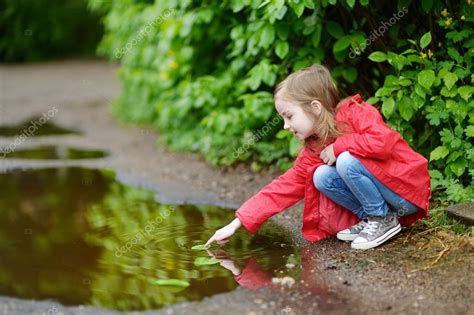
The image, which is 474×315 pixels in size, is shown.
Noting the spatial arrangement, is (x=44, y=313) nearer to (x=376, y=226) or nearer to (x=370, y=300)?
(x=370, y=300)

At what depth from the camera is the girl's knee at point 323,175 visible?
11.9ft

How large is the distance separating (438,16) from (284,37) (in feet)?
3.55

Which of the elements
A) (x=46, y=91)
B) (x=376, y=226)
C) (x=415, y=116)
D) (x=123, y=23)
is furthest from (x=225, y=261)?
(x=46, y=91)

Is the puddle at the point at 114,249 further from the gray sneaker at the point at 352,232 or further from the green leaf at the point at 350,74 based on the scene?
the green leaf at the point at 350,74

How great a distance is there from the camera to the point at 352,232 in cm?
377

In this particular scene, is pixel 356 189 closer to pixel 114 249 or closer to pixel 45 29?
pixel 114 249

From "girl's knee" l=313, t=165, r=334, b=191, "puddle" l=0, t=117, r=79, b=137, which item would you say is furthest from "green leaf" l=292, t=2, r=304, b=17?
"puddle" l=0, t=117, r=79, b=137

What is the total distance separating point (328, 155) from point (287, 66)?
1735 millimetres

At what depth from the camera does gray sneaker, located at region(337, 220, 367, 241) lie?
375cm

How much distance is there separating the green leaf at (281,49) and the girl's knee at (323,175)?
134 cm

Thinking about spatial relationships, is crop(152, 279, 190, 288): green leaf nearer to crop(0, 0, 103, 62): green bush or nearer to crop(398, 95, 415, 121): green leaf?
crop(398, 95, 415, 121): green leaf

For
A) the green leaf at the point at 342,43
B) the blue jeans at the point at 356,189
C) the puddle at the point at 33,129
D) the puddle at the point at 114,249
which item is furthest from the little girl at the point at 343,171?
the puddle at the point at 33,129

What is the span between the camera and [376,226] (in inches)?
143

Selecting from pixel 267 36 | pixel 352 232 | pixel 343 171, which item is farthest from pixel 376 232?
pixel 267 36
